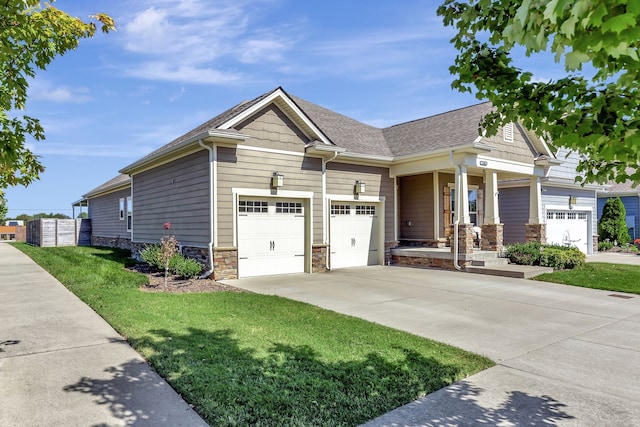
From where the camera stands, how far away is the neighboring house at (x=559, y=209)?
18.9 metres

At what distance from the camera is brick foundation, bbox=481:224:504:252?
13.7 m

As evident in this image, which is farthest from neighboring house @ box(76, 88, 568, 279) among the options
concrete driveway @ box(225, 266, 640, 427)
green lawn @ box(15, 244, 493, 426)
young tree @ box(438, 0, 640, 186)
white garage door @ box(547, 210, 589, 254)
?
young tree @ box(438, 0, 640, 186)

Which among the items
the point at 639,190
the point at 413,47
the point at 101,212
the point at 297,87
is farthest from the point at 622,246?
the point at 101,212

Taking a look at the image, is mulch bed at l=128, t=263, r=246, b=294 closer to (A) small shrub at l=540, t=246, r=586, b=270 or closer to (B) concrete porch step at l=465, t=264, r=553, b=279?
(B) concrete porch step at l=465, t=264, r=553, b=279

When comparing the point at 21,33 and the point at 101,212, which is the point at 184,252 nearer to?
the point at 21,33

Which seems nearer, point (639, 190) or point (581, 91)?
point (581, 91)

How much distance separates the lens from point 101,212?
2464cm

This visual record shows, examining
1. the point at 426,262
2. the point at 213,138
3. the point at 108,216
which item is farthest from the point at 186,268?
the point at 108,216

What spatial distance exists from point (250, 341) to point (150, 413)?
1910mm

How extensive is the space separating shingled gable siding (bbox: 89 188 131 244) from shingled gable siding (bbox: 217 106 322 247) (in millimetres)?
10833

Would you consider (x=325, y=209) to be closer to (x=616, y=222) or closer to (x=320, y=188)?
(x=320, y=188)

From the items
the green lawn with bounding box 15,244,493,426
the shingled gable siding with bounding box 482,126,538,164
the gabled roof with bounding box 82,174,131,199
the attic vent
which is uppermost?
the attic vent

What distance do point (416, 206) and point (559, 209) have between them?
905 cm

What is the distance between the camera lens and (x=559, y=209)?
781 inches
